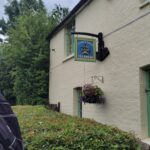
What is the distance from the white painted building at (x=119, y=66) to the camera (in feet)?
28.2

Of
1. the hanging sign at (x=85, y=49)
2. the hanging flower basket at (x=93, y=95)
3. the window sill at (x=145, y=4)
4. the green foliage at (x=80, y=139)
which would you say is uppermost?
the window sill at (x=145, y=4)

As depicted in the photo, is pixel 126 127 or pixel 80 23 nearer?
pixel 126 127

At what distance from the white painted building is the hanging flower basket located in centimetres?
19

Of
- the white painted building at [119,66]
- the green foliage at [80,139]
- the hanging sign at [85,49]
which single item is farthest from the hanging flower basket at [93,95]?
the green foliage at [80,139]

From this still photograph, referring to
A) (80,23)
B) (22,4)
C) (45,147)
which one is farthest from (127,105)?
(22,4)

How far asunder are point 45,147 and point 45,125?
1589 millimetres

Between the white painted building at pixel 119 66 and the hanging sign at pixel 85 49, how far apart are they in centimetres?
43

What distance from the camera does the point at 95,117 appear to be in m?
11.2

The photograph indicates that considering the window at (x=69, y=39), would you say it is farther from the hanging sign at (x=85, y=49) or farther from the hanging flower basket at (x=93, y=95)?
the hanging flower basket at (x=93, y=95)

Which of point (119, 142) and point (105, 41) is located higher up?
point (105, 41)

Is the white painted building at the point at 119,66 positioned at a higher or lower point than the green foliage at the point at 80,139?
higher

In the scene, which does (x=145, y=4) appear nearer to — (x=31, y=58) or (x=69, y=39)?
(x=69, y=39)

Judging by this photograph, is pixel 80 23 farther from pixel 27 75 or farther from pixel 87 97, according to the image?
pixel 27 75

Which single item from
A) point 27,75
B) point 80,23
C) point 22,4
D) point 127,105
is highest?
point 22,4
